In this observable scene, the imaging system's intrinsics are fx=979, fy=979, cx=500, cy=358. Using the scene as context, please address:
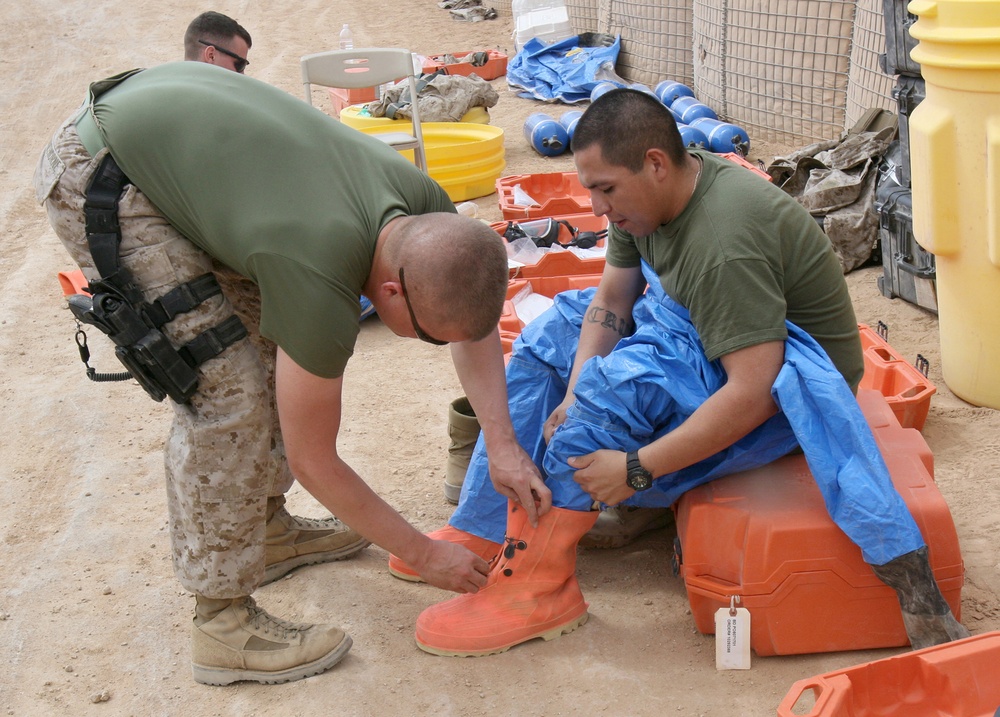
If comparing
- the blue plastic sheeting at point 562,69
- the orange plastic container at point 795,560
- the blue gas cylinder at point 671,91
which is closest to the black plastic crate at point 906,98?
A: the orange plastic container at point 795,560

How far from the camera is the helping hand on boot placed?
6.66ft

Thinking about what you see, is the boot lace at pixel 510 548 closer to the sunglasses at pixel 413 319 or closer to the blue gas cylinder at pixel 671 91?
the sunglasses at pixel 413 319

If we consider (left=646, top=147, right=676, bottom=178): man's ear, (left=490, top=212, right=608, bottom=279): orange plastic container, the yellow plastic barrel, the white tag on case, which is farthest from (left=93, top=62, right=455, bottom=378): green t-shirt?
(left=490, top=212, right=608, bottom=279): orange plastic container

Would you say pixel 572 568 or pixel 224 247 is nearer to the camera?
pixel 224 247

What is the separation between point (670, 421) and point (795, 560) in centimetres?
39

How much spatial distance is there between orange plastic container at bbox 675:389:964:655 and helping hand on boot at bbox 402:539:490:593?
0.46 meters

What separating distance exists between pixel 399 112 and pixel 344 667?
4.54 m

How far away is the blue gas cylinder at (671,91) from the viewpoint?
7.14 m

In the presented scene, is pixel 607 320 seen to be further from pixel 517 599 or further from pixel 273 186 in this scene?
pixel 273 186

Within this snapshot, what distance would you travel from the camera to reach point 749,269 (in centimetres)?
197

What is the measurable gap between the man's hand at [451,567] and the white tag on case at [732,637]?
0.52 m

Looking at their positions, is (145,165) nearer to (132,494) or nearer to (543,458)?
(543,458)

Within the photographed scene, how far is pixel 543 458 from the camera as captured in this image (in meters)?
2.30

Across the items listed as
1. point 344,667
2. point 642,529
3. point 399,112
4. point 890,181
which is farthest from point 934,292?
point 399,112
